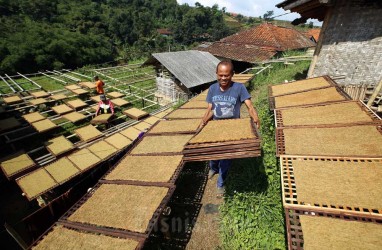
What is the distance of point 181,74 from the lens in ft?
53.1

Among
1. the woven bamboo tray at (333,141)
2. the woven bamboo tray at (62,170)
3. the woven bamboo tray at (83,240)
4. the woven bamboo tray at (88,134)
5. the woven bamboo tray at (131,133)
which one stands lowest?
the woven bamboo tray at (62,170)

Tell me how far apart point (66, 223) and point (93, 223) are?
394 millimetres

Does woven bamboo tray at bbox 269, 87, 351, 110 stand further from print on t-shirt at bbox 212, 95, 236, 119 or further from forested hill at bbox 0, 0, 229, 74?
forested hill at bbox 0, 0, 229, 74

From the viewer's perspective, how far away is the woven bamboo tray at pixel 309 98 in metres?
5.18

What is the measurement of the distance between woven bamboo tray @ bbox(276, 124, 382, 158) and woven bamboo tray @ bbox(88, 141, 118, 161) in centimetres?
625

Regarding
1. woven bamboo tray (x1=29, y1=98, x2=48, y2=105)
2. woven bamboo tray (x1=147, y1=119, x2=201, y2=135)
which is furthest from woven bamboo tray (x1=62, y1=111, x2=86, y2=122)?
woven bamboo tray (x1=147, y1=119, x2=201, y2=135)

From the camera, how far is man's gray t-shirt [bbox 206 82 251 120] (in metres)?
3.91

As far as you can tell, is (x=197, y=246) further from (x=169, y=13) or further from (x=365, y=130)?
(x=169, y=13)

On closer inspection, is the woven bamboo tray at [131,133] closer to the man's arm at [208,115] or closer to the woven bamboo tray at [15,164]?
the woven bamboo tray at [15,164]

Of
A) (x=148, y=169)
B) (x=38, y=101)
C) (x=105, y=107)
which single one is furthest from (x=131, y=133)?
(x=38, y=101)

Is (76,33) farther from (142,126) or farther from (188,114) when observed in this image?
(188,114)

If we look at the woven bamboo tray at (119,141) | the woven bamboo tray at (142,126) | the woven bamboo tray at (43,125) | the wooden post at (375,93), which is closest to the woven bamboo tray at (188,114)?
the woven bamboo tray at (119,141)

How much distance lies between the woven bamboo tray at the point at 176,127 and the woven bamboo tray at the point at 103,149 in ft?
9.77

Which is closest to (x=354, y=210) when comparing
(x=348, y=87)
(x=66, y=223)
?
(x=66, y=223)
